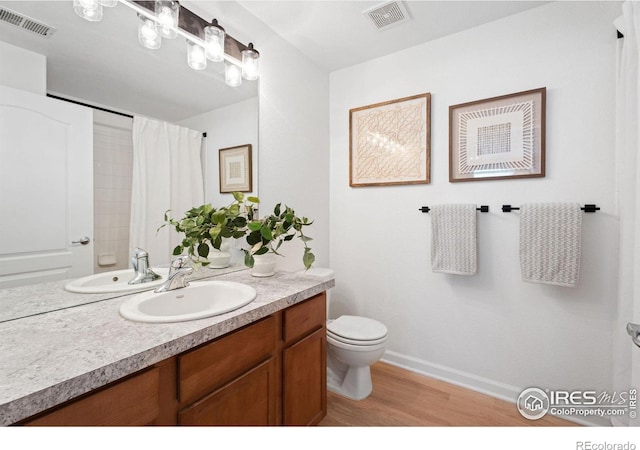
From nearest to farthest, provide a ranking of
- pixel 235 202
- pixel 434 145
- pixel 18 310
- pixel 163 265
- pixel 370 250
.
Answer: pixel 18 310 → pixel 163 265 → pixel 235 202 → pixel 434 145 → pixel 370 250

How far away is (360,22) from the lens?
1.82 metres

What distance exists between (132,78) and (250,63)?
27.2 inches

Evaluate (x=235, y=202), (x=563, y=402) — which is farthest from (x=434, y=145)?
(x=563, y=402)

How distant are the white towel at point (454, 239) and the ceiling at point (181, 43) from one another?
3.88ft

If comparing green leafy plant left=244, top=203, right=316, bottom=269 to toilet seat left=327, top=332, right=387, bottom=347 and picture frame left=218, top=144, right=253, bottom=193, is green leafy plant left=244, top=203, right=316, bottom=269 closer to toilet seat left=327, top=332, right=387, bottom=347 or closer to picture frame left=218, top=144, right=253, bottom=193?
picture frame left=218, top=144, right=253, bottom=193

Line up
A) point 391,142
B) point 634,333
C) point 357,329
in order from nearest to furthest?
1. point 634,333
2. point 357,329
3. point 391,142

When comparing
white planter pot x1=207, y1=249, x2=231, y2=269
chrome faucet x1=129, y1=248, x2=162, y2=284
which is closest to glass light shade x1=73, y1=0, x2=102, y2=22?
chrome faucet x1=129, y1=248, x2=162, y2=284

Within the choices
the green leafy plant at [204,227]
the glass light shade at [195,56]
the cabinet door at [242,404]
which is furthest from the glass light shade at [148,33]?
the cabinet door at [242,404]

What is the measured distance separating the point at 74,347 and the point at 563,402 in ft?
7.82

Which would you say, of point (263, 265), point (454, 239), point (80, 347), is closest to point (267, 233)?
point (263, 265)

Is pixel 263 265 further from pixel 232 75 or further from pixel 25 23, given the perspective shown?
pixel 25 23

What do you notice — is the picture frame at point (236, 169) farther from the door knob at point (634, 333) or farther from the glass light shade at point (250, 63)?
the door knob at point (634, 333)

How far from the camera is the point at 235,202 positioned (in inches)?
64.6

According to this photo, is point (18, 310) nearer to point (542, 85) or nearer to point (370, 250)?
point (370, 250)
